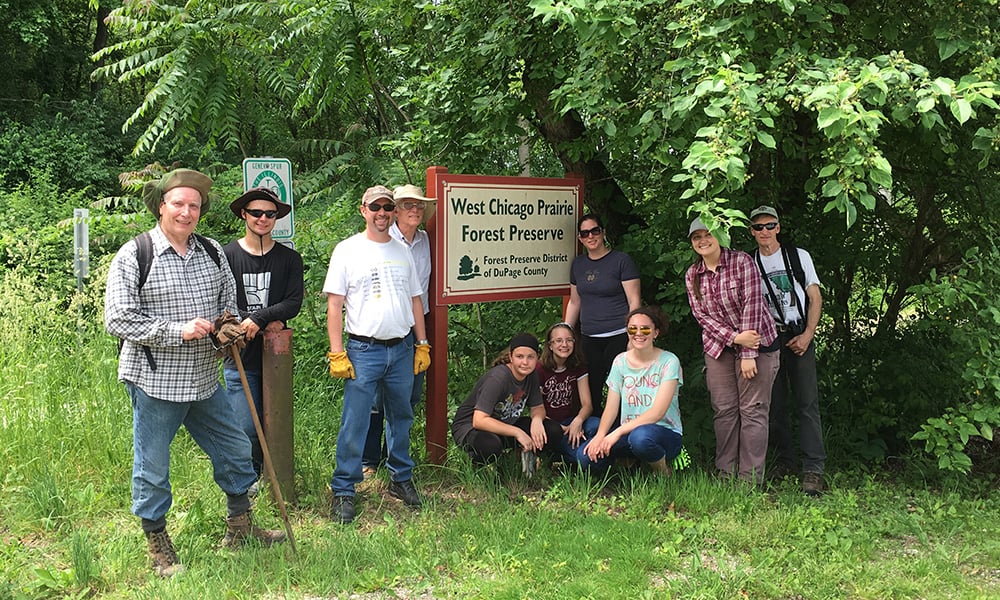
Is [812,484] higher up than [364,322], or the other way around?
[364,322]

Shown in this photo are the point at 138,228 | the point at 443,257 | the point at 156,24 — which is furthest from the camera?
the point at 138,228

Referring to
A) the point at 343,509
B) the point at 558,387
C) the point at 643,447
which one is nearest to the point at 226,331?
the point at 343,509

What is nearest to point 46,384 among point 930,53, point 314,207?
point 314,207

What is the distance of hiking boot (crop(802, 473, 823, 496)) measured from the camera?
17.3ft

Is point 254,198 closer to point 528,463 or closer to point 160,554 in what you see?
point 160,554

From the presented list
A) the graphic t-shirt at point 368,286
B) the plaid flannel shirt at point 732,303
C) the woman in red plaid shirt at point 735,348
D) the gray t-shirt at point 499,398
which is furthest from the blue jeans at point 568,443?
the graphic t-shirt at point 368,286

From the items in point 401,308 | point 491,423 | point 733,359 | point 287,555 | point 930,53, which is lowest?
point 287,555

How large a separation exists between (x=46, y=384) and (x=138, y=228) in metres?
3.98

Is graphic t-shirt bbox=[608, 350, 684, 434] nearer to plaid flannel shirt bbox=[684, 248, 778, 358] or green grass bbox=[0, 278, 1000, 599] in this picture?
plaid flannel shirt bbox=[684, 248, 778, 358]

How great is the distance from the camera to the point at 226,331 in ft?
13.0

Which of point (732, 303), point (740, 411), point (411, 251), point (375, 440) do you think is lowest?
point (375, 440)

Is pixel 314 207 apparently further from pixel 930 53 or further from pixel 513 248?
pixel 930 53

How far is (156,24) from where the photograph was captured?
20.2 feet

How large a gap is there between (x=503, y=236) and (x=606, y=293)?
895mm
